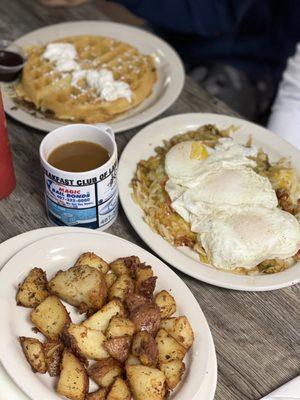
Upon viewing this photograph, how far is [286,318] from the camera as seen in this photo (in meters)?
1.39

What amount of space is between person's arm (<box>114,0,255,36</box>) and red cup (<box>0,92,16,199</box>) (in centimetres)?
124

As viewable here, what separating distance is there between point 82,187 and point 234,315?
47 centimetres

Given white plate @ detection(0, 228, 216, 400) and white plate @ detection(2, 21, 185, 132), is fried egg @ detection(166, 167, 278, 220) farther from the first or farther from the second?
white plate @ detection(2, 21, 185, 132)

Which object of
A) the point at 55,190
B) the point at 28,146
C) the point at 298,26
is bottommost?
the point at 298,26

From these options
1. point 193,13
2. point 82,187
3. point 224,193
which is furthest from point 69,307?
point 193,13

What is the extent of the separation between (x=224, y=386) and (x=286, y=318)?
25 cm

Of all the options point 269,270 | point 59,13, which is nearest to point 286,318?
point 269,270

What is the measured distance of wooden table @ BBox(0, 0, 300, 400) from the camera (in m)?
1.27

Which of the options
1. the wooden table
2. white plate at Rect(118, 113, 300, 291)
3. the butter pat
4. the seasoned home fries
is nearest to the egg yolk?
white plate at Rect(118, 113, 300, 291)

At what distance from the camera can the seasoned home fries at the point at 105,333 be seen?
1120 mm

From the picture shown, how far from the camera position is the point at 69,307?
1.30 meters

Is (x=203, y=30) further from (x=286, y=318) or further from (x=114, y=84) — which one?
(x=286, y=318)

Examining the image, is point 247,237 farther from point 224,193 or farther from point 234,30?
point 234,30

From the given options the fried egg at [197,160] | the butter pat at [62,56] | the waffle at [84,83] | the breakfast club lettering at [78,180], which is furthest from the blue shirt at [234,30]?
the breakfast club lettering at [78,180]
